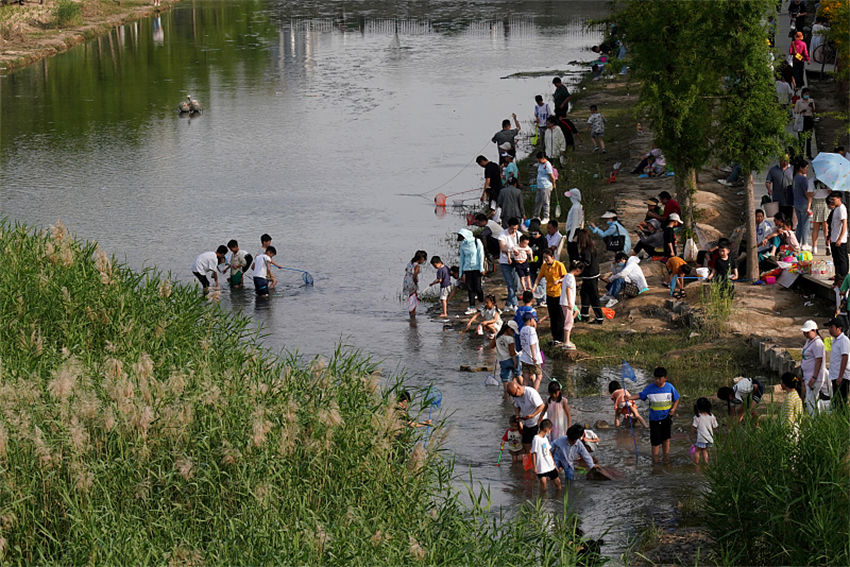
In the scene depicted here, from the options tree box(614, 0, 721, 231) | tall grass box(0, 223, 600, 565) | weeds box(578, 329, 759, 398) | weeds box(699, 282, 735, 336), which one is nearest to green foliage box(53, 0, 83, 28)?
tree box(614, 0, 721, 231)

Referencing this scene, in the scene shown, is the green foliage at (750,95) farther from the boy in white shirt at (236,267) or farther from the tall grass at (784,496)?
the boy in white shirt at (236,267)

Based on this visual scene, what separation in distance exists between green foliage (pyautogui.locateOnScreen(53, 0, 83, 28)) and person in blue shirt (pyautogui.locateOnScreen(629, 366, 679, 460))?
4685cm

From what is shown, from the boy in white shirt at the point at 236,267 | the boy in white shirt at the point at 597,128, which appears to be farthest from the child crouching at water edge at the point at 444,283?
the boy in white shirt at the point at 597,128

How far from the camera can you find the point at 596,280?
1822 cm

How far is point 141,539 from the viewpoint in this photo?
1042cm

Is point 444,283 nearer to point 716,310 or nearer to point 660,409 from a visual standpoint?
point 716,310

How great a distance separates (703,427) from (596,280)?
513 cm

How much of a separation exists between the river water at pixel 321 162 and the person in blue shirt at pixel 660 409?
10.3 inches

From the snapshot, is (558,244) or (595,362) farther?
(558,244)

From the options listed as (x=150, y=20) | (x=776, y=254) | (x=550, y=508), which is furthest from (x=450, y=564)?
(x=150, y=20)

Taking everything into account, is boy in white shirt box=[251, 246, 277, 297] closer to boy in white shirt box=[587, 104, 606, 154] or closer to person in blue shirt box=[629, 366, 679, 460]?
person in blue shirt box=[629, 366, 679, 460]

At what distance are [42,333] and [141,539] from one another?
525cm

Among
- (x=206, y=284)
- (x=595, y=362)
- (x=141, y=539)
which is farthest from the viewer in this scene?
(x=206, y=284)

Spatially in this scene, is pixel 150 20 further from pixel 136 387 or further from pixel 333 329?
pixel 136 387
